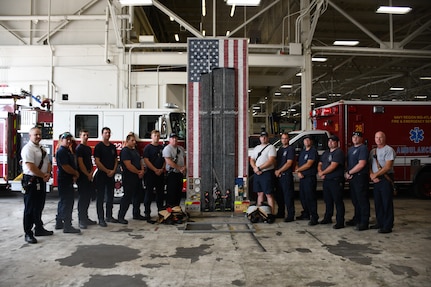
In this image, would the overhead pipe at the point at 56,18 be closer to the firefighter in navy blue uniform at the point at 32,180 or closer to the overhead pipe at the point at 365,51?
the overhead pipe at the point at 365,51

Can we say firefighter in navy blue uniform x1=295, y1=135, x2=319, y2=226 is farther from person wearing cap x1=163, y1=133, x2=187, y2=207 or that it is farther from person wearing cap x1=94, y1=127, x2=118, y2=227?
person wearing cap x1=94, y1=127, x2=118, y2=227

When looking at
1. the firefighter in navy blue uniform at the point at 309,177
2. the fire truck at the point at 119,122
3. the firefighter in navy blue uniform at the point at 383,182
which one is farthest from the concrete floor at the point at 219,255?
the fire truck at the point at 119,122

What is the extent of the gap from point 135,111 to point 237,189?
11.8 feet

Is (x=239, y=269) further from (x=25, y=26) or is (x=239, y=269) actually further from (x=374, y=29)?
(x=374, y=29)

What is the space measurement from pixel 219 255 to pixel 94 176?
332 cm

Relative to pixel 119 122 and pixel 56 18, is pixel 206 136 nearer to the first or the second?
pixel 119 122

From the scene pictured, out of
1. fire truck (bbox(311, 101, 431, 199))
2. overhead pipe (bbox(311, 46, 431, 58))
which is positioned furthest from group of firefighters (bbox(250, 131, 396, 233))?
overhead pipe (bbox(311, 46, 431, 58))

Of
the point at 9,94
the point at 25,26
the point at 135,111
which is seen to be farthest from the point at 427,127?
the point at 25,26

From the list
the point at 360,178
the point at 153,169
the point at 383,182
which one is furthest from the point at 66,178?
the point at 383,182

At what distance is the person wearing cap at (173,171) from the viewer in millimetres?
7555

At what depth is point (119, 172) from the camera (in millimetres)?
9125

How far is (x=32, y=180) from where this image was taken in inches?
228

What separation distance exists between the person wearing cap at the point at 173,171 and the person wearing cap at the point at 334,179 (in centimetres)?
281

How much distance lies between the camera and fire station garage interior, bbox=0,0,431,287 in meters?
Answer: 4.69
